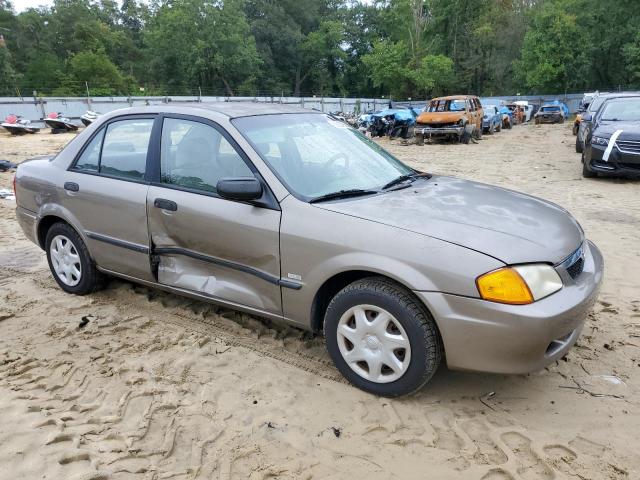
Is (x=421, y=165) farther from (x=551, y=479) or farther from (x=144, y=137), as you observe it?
(x=551, y=479)

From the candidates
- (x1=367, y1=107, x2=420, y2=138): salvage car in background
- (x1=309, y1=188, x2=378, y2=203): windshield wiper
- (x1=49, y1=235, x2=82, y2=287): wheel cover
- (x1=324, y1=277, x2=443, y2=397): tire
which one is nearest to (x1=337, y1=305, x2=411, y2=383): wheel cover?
(x1=324, y1=277, x2=443, y2=397): tire

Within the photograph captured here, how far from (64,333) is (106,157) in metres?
1.39

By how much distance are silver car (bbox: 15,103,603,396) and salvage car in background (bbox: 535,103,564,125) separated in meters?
30.3

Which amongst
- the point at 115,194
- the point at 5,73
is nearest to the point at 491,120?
the point at 115,194

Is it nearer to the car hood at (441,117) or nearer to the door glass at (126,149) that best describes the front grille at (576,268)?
the door glass at (126,149)

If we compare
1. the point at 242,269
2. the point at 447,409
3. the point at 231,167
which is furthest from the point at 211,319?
the point at 447,409

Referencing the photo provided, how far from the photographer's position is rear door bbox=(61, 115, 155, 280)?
12.7 feet

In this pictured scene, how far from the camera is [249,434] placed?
2.71 metres

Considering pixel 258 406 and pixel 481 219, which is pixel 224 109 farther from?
pixel 258 406

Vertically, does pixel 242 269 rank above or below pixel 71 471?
above

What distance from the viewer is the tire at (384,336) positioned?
2.76m

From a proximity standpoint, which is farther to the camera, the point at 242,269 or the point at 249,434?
the point at 242,269

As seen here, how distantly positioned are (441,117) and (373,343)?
1730 cm

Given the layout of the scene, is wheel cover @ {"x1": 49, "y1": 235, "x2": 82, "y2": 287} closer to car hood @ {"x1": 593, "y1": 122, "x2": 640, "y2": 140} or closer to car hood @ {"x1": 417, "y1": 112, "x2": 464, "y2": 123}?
car hood @ {"x1": 593, "y1": 122, "x2": 640, "y2": 140}
